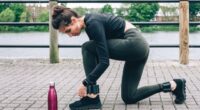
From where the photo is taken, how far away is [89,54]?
18.7ft

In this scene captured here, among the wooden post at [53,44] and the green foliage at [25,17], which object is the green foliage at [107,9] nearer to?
the wooden post at [53,44]

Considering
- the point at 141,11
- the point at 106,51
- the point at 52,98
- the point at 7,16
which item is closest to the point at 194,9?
the point at 141,11

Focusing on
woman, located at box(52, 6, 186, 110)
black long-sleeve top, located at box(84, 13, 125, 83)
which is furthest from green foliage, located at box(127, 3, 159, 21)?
black long-sleeve top, located at box(84, 13, 125, 83)

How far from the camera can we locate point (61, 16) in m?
5.29

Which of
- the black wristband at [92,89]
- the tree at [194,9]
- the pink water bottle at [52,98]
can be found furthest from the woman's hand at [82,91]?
the tree at [194,9]

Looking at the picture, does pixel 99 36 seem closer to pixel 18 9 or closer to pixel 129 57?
pixel 129 57

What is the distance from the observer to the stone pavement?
6.04 meters

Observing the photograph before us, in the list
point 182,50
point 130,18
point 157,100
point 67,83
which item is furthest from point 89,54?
point 130,18

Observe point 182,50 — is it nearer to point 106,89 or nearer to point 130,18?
point 130,18

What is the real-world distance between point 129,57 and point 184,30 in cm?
425

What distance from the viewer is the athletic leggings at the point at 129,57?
5.62 metres

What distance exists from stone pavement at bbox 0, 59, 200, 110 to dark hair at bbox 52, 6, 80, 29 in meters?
1.05

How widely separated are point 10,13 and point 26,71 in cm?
243

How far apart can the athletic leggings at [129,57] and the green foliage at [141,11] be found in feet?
16.2
